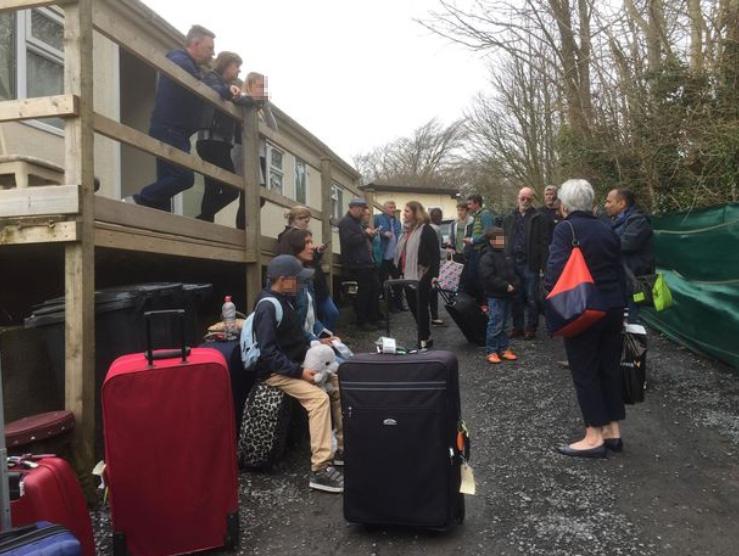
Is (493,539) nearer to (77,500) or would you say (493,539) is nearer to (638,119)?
(77,500)

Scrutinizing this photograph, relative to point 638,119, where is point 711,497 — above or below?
below

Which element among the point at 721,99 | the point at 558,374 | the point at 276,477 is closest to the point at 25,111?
the point at 276,477

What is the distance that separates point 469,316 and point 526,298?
120 centimetres

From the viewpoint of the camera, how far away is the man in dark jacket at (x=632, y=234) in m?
5.36

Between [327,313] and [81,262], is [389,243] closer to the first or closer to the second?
[327,313]

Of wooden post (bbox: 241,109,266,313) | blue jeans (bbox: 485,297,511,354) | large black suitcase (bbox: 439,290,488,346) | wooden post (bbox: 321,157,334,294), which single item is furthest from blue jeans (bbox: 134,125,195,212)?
large black suitcase (bbox: 439,290,488,346)

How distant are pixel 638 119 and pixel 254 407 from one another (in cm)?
790

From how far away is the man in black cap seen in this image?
797cm

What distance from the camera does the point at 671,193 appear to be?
860 centimetres

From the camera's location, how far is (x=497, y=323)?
6.63 meters

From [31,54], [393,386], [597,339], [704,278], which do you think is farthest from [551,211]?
[31,54]

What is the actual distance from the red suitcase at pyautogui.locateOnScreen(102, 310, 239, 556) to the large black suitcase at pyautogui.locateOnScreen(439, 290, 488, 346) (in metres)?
4.71

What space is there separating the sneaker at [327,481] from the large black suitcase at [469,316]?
387 cm

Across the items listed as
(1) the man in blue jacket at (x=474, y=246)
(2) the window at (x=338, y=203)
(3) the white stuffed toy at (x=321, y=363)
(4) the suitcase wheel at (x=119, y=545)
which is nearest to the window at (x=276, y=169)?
(2) the window at (x=338, y=203)
